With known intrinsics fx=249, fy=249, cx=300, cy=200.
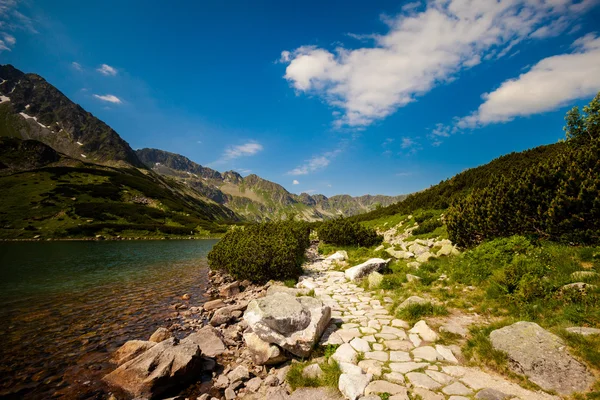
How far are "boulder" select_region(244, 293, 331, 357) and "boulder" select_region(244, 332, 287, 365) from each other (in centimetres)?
20

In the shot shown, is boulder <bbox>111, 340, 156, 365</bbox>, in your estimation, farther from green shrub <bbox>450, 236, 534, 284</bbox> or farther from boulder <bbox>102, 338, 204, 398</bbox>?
green shrub <bbox>450, 236, 534, 284</bbox>

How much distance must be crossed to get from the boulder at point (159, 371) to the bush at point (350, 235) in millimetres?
20230

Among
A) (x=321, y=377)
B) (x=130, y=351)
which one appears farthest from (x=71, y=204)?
(x=321, y=377)

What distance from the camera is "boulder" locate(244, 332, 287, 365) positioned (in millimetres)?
7258

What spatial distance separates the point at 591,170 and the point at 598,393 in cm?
836

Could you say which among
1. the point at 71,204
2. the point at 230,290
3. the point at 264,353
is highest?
the point at 71,204

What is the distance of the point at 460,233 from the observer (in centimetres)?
1371

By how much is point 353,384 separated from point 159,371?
17.7 ft

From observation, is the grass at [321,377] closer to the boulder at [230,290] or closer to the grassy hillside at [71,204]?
the boulder at [230,290]

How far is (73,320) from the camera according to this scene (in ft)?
40.3

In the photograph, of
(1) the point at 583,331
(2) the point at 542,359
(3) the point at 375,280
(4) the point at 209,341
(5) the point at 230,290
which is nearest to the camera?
(2) the point at 542,359

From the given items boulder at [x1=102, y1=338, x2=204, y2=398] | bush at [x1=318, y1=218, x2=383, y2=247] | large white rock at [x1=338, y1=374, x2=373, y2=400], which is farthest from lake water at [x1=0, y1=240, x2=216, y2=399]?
bush at [x1=318, y1=218, x2=383, y2=247]

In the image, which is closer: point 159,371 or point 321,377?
point 321,377

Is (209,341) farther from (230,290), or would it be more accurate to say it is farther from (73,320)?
(73,320)
